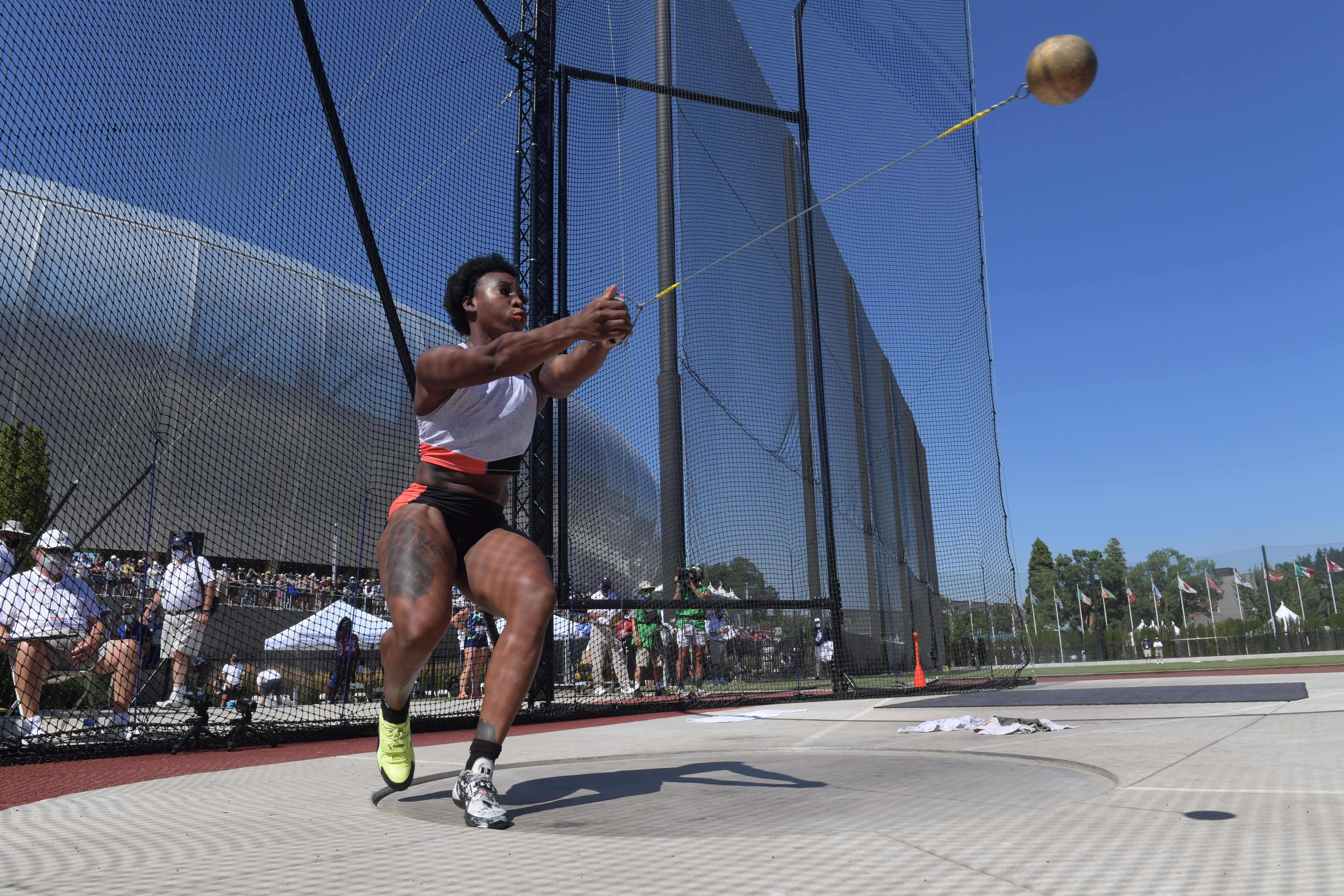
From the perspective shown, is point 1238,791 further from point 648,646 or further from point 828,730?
point 648,646

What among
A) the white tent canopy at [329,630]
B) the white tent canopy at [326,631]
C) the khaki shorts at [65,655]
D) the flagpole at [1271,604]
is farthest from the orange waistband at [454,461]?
the flagpole at [1271,604]

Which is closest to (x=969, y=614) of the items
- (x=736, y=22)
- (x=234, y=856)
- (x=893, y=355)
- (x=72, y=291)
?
(x=893, y=355)

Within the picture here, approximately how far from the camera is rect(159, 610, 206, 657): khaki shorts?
23.7 feet

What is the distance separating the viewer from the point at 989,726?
4.14 m

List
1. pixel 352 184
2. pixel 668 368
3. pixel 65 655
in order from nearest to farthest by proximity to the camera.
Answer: pixel 352 184, pixel 65 655, pixel 668 368

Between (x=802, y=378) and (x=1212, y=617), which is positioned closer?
(x=802, y=378)

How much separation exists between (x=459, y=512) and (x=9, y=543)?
4.90 m

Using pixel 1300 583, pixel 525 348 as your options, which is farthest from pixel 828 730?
pixel 1300 583

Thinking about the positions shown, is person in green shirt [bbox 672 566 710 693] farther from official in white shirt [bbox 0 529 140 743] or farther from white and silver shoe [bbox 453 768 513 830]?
white and silver shoe [bbox 453 768 513 830]

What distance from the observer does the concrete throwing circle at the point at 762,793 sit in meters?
2.06

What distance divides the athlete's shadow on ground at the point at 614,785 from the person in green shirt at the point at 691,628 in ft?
13.6

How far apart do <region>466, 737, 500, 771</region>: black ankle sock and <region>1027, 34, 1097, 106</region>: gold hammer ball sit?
3730mm

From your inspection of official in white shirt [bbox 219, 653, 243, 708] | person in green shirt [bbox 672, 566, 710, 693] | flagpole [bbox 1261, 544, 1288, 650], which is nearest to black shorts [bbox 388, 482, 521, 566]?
person in green shirt [bbox 672, 566, 710, 693]

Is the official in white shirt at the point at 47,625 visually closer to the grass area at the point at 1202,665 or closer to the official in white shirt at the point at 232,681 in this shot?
the official in white shirt at the point at 232,681
